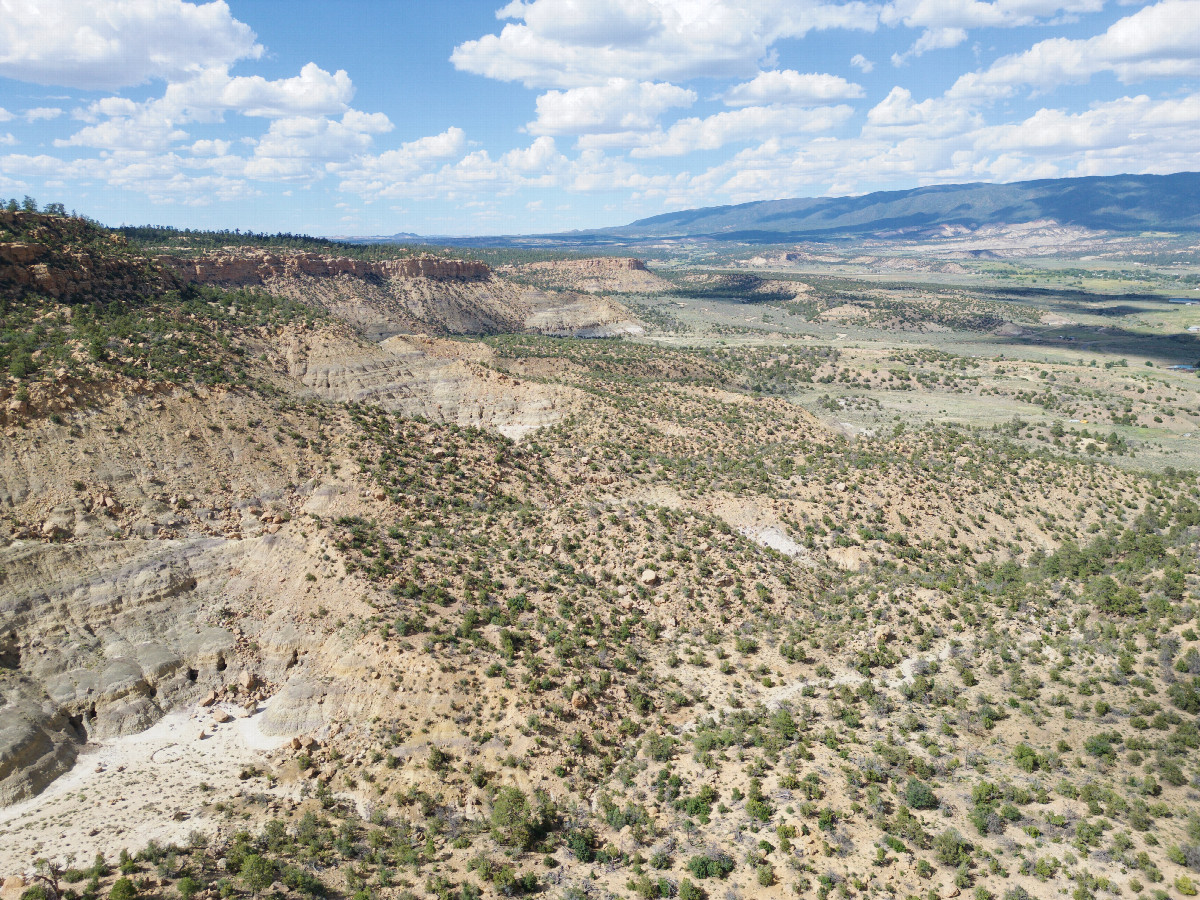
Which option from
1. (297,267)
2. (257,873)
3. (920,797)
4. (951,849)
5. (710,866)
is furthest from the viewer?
(297,267)

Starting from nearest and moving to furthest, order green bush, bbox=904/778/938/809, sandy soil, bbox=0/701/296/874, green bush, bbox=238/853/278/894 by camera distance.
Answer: green bush, bbox=238/853/278/894, sandy soil, bbox=0/701/296/874, green bush, bbox=904/778/938/809

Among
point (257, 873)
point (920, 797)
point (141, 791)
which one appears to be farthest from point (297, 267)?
point (920, 797)

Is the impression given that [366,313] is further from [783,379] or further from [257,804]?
[257,804]

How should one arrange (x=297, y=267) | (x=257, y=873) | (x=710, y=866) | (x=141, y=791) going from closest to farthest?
(x=257, y=873)
(x=710, y=866)
(x=141, y=791)
(x=297, y=267)

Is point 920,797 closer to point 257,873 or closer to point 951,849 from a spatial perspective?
point 951,849

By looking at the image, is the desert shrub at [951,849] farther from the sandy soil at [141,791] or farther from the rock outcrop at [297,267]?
the rock outcrop at [297,267]

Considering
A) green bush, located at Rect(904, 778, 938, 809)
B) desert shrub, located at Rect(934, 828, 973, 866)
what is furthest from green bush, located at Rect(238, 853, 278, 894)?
green bush, located at Rect(904, 778, 938, 809)

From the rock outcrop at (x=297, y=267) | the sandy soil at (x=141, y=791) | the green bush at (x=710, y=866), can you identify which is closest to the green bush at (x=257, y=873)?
the sandy soil at (x=141, y=791)

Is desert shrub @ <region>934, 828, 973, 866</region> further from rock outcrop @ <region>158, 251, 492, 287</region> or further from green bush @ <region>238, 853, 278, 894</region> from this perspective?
rock outcrop @ <region>158, 251, 492, 287</region>

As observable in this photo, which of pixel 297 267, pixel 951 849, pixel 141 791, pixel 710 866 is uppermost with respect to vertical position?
pixel 297 267
